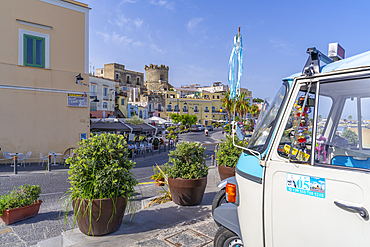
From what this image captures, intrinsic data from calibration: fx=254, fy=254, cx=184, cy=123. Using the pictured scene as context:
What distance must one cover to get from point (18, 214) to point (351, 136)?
576cm

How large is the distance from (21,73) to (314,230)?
1477 cm

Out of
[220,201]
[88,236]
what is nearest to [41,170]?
[88,236]

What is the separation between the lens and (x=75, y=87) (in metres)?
14.5

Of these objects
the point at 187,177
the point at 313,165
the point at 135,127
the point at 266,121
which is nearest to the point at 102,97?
the point at 135,127

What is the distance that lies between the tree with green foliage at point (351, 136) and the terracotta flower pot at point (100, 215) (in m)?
3.10

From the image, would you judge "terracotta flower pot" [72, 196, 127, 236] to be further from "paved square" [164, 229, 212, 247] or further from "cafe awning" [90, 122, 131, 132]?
"cafe awning" [90, 122, 131, 132]

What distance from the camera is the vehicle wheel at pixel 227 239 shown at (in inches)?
117

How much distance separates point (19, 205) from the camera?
198 inches

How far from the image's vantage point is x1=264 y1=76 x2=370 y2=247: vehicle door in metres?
1.93

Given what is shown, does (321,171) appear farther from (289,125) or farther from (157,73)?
(157,73)

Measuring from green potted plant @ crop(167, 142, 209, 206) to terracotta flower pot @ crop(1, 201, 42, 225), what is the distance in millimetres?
2881

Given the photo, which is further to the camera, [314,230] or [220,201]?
[220,201]

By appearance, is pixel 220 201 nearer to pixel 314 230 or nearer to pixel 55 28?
pixel 314 230

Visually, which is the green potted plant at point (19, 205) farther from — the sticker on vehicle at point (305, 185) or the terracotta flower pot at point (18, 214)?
the sticker on vehicle at point (305, 185)
